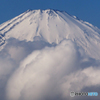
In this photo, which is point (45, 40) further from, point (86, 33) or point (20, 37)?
point (86, 33)

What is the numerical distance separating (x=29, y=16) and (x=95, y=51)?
40078 millimetres

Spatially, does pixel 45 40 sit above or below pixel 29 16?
below

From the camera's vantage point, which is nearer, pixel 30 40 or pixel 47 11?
pixel 30 40

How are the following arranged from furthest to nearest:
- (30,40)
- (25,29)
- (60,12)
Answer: (60,12)
(25,29)
(30,40)

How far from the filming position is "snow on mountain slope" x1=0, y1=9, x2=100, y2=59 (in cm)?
17775

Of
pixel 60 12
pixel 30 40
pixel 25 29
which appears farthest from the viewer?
pixel 60 12

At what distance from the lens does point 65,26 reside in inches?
7362

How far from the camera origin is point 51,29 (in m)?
183

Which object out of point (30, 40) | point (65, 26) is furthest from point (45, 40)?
point (65, 26)

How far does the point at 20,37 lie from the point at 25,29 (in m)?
7.40

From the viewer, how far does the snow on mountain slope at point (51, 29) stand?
178 meters

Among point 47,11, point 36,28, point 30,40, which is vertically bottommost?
point 30,40

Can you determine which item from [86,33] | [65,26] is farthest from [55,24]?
[86,33]

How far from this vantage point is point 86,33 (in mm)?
189625
